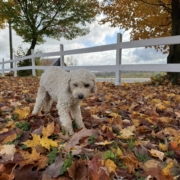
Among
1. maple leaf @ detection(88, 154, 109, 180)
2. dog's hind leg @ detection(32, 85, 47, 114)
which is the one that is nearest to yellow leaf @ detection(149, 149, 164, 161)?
maple leaf @ detection(88, 154, 109, 180)

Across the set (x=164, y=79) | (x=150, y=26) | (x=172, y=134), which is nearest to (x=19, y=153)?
(x=172, y=134)

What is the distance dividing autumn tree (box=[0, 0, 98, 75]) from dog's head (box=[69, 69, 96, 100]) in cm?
1749

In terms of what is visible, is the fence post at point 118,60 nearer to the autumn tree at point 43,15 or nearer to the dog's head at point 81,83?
the dog's head at point 81,83

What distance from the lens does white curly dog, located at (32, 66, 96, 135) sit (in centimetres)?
255

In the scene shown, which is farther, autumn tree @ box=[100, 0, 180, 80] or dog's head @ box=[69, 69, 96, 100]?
autumn tree @ box=[100, 0, 180, 80]

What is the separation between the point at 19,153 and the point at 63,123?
82cm

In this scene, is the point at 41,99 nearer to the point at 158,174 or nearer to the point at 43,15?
the point at 158,174

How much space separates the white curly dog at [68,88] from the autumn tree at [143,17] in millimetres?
7024

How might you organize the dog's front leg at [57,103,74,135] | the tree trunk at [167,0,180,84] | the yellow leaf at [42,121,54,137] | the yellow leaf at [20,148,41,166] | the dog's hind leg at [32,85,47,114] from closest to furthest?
the yellow leaf at [20,148,41,166]
the yellow leaf at [42,121,54,137]
the dog's front leg at [57,103,74,135]
the dog's hind leg at [32,85,47,114]
the tree trunk at [167,0,180,84]

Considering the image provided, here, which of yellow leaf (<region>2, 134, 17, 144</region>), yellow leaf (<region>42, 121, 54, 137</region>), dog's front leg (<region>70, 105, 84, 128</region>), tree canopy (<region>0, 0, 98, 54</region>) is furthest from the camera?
tree canopy (<region>0, 0, 98, 54</region>)

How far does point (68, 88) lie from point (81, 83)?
0.77 ft

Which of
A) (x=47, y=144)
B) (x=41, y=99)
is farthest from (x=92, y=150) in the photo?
(x=41, y=99)

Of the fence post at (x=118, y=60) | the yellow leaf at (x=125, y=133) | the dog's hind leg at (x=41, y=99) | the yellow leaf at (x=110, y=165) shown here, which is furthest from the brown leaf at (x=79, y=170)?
the fence post at (x=118, y=60)

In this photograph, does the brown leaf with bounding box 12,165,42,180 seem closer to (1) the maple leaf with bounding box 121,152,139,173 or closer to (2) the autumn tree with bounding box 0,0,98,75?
(1) the maple leaf with bounding box 121,152,139,173
